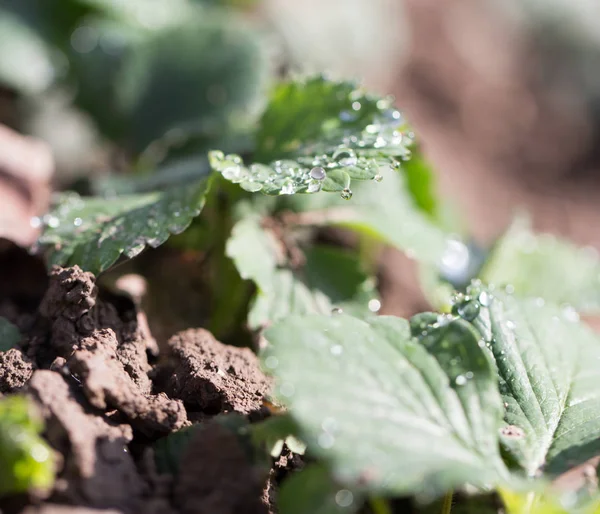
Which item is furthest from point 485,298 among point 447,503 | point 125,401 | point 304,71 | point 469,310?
point 304,71

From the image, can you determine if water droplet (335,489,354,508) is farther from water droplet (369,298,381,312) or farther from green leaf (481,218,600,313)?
green leaf (481,218,600,313)

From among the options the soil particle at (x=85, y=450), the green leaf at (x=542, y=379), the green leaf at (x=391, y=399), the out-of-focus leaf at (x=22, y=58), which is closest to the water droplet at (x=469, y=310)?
the green leaf at (x=542, y=379)

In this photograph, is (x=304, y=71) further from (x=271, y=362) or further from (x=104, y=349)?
(x=271, y=362)

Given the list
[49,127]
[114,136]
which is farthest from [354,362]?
[49,127]

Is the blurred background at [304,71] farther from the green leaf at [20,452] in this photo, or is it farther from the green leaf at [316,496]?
the green leaf at [316,496]

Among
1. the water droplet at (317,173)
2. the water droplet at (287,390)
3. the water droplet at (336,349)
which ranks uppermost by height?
the water droplet at (317,173)

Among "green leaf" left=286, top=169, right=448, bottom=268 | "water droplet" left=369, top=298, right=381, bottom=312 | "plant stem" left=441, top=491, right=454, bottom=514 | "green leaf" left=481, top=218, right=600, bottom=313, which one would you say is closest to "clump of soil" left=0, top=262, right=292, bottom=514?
"plant stem" left=441, top=491, right=454, bottom=514

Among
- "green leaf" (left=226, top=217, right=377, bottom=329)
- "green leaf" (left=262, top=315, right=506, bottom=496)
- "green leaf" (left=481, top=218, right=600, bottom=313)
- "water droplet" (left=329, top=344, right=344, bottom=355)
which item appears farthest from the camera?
"green leaf" (left=481, top=218, right=600, bottom=313)

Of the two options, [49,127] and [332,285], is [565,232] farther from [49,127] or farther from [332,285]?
[49,127]
